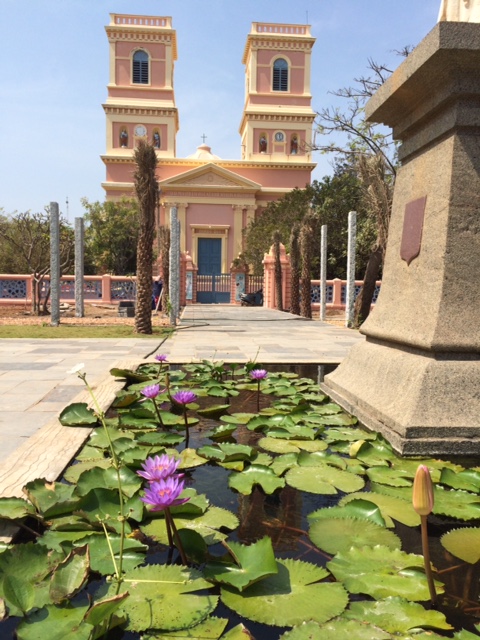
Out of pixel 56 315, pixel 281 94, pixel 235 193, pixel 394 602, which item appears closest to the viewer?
pixel 394 602

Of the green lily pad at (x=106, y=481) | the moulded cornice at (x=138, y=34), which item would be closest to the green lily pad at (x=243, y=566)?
the green lily pad at (x=106, y=481)

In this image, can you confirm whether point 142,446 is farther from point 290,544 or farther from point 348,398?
point 348,398

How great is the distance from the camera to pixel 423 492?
1.05 m

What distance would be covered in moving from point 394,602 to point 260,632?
12.1 inches

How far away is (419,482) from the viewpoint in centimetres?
105

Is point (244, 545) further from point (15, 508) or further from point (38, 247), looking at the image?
point (38, 247)

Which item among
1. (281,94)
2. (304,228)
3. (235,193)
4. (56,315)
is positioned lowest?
(56,315)

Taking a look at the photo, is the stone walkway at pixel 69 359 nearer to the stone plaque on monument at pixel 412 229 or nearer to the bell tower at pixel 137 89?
the stone plaque on monument at pixel 412 229

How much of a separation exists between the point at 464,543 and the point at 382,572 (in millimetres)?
349

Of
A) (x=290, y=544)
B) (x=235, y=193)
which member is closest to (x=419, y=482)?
(x=290, y=544)

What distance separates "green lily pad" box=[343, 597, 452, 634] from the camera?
110cm

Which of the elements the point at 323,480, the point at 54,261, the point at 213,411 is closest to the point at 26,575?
the point at 323,480

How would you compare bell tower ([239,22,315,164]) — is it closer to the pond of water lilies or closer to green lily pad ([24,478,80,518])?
the pond of water lilies

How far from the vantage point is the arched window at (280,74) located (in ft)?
125
